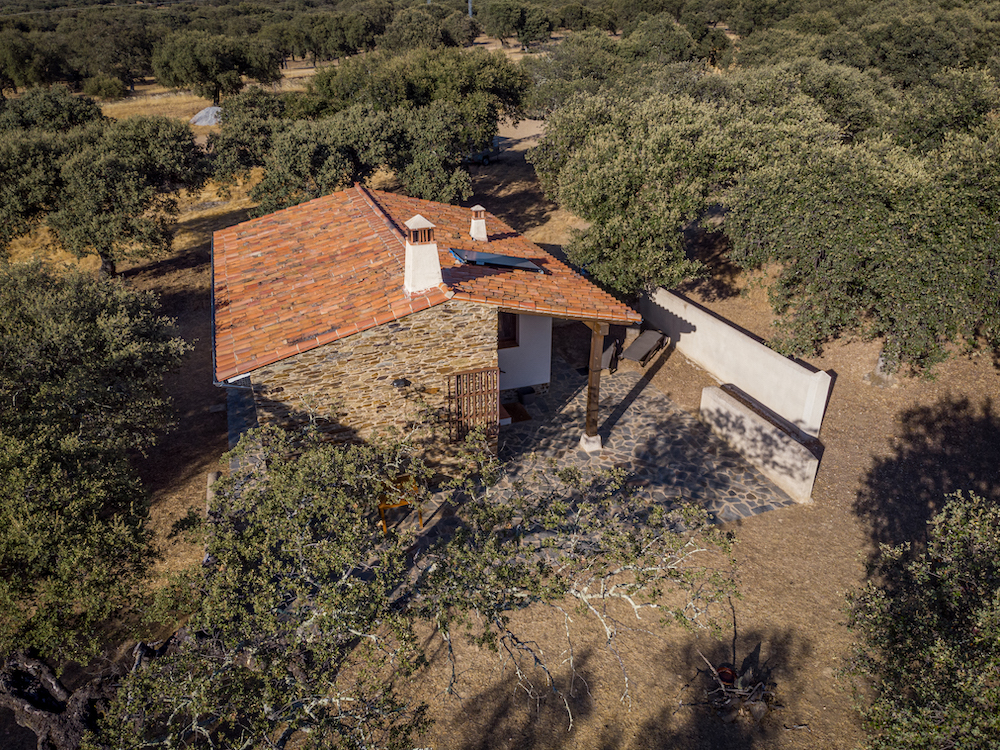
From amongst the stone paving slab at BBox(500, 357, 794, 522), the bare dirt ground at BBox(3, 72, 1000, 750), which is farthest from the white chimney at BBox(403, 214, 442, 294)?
the bare dirt ground at BBox(3, 72, 1000, 750)

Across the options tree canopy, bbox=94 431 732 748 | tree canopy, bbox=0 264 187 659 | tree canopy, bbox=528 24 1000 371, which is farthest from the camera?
tree canopy, bbox=528 24 1000 371

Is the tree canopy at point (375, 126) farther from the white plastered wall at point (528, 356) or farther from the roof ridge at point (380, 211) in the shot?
the white plastered wall at point (528, 356)

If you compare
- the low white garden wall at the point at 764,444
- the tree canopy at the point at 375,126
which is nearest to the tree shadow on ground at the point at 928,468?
the low white garden wall at the point at 764,444

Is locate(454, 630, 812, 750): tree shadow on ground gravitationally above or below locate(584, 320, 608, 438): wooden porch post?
below

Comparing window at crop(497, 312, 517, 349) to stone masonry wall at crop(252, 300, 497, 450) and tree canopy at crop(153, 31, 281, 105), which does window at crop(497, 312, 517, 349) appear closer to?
stone masonry wall at crop(252, 300, 497, 450)

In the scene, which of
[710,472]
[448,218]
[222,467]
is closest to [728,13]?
[448,218]

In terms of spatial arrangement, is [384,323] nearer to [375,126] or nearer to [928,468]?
[928,468]

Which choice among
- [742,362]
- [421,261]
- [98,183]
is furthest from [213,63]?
[742,362]
